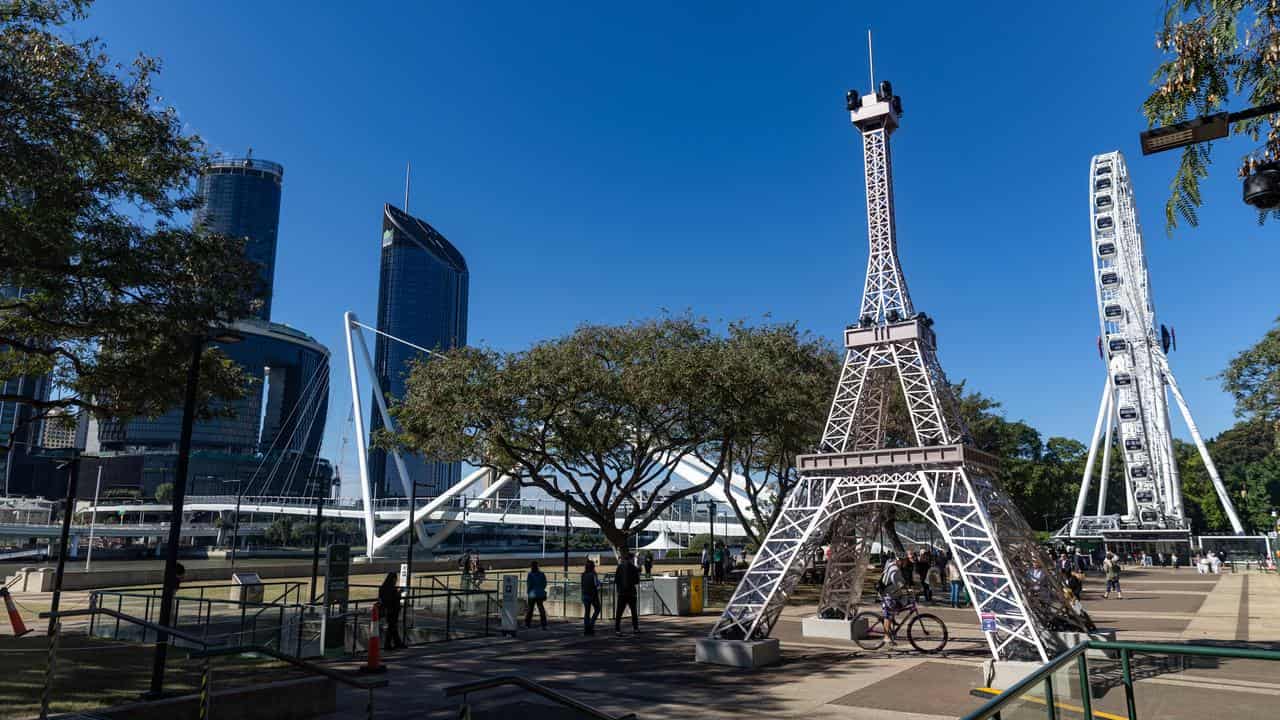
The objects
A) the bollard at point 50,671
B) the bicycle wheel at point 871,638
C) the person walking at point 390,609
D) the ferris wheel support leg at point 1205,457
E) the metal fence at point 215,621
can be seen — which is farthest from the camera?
the ferris wheel support leg at point 1205,457

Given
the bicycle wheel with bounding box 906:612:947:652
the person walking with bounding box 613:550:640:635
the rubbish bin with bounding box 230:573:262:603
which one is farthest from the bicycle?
the rubbish bin with bounding box 230:573:262:603

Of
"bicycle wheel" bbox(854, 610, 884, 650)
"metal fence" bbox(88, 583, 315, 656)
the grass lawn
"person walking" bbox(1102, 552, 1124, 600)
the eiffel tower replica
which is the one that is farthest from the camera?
"person walking" bbox(1102, 552, 1124, 600)

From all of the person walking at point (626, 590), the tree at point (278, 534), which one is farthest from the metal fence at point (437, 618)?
the tree at point (278, 534)

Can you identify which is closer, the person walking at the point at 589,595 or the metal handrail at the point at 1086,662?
the metal handrail at the point at 1086,662

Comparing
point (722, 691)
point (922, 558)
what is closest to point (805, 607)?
point (922, 558)

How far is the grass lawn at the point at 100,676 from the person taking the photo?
1104 cm

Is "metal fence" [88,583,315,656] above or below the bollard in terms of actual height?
below

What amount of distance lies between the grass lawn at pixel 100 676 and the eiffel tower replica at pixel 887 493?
940cm

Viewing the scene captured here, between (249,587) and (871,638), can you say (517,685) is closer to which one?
(871,638)

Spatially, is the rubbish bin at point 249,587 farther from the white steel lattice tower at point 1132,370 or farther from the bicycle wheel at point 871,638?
the white steel lattice tower at point 1132,370

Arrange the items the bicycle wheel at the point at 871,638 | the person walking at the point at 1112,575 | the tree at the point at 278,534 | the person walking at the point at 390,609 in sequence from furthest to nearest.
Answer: the tree at the point at 278,534, the person walking at the point at 1112,575, the bicycle wheel at the point at 871,638, the person walking at the point at 390,609

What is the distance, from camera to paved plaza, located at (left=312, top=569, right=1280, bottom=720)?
22.9 feet

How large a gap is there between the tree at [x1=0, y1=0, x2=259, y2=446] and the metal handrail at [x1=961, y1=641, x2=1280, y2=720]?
15488mm

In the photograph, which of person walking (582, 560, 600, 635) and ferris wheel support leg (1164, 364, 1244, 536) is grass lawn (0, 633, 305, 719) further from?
ferris wheel support leg (1164, 364, 1244, 536)
